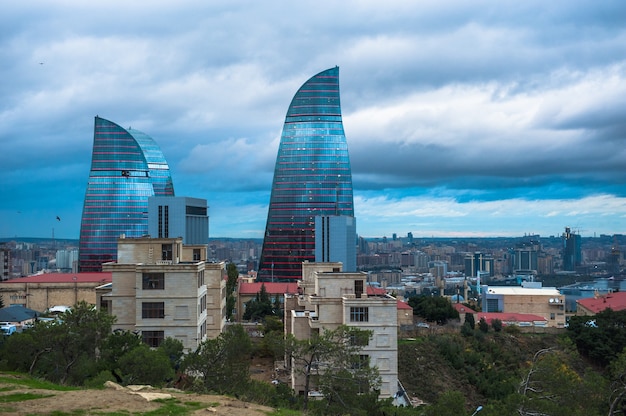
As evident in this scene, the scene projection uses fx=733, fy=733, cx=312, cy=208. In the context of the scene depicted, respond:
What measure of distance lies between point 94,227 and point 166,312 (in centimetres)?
10512

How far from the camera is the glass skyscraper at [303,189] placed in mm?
132875

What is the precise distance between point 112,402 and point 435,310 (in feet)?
196

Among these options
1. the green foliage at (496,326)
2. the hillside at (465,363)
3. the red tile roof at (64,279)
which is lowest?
the hillside at (465,363)

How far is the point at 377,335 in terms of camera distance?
3644cm

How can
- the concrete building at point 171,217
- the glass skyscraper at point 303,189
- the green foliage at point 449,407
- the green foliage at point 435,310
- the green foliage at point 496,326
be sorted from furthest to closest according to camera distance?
the glass skyscraper at point 303,189 → the concrete building at point 171,217 → the green foliage at point 435,310 → the green foliage at point 496,326 → the green foliage at point 449,407

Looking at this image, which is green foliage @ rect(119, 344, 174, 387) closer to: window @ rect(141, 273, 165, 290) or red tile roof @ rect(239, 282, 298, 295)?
window @ rect(141, 273, 165, 290)

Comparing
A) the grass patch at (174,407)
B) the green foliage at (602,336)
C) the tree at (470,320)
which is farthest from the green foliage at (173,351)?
the tree at (470,320)

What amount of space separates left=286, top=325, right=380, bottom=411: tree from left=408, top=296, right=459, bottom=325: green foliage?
45982 millimetres

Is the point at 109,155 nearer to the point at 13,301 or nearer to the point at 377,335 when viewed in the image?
the point at 13,301

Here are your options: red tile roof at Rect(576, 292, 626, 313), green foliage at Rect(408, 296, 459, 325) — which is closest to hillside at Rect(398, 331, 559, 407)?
green foliage at Rect(408, 296, 459, 325)

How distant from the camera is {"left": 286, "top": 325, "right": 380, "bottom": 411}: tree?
29047mm

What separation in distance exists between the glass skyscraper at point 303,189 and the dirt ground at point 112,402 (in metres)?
109

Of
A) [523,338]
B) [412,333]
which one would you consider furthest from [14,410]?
[523,338]

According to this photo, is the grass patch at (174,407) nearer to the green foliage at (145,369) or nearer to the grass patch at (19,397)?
the grass patch at (19,397)
